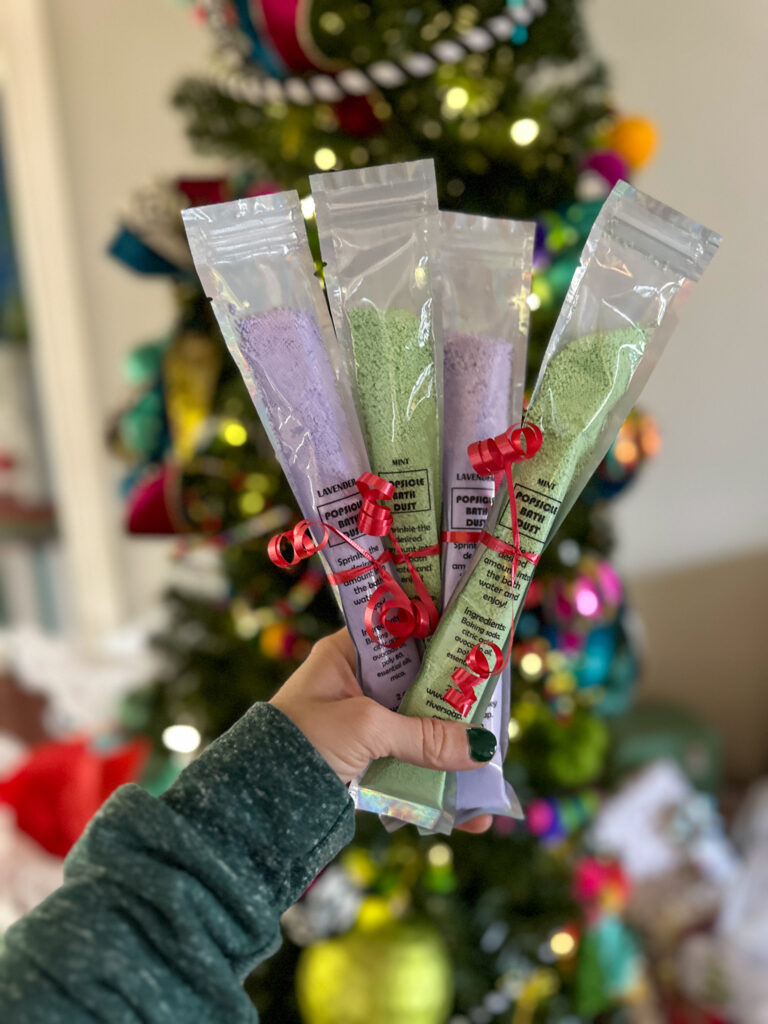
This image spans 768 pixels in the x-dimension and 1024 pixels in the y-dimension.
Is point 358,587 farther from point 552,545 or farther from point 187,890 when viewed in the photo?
point 552,545

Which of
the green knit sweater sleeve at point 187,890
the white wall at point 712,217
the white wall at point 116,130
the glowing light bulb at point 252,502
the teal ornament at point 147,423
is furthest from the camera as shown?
the white wall at point 116,130

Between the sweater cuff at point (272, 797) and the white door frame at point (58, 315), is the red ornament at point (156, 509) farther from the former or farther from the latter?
the white door frame at point (58, 315)

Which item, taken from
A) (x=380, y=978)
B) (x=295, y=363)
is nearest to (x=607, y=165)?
(x=295, y=363)

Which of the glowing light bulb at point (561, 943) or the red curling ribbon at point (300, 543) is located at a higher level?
the red curling ribbon at point (300, 543)

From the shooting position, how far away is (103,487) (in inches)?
68.1

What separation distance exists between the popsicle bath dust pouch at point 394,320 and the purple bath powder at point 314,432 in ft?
0.05

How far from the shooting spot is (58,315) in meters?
1.64

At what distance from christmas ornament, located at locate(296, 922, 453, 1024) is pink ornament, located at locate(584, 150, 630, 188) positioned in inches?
34.6

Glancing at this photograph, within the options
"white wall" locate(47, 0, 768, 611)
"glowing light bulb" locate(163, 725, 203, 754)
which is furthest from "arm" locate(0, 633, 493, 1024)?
"white wall" locate(47, 0, 768, 611)

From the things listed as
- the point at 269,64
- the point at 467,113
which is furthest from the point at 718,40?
the point at 269,64

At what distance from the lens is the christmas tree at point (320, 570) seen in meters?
0.79

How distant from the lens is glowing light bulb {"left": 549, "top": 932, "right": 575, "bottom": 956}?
938 millimetres

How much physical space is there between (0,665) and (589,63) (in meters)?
1.72

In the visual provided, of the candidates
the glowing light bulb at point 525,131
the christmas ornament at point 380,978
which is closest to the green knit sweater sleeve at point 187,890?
the christmas ornament at point 380,978
